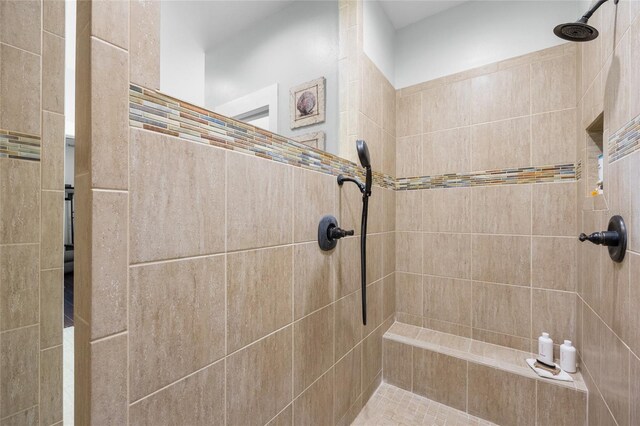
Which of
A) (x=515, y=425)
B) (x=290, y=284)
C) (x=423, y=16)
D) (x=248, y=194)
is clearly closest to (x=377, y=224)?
(x=290, y=284)

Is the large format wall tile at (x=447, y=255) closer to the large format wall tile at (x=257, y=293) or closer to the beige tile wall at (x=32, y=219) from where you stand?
the large format wall tile at (x=257, y=293)

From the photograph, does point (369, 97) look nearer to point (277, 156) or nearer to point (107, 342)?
point (277, 156)

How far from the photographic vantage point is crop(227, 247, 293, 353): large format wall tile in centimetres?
81

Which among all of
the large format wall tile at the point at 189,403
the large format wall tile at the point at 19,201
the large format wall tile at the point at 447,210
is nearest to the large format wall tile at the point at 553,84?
the large format wall tile at the point at 447,210

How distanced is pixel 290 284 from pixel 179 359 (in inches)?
16.5

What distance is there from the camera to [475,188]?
5.58ft

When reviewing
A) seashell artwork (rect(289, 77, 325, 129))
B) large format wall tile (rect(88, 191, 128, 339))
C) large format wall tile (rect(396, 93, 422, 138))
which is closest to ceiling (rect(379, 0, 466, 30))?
large format wall tile (rect(396, 93, 422, 138))

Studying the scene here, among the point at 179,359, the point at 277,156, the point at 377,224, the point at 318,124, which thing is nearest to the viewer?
the point at 179,359

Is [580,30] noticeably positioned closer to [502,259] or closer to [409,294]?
[502,259]

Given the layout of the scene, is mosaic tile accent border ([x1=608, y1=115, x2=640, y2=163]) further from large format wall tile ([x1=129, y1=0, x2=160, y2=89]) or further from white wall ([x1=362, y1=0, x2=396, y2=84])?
large format wall tile ([x1=129, y1=0, x2=160, y2=89])

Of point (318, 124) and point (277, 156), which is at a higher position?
point (318, 124)

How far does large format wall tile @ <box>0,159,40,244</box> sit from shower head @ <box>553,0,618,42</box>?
1646 mm

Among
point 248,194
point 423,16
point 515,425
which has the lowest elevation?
point 515,425

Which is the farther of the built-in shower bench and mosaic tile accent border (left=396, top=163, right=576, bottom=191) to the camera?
mosaic tile accent border (left=396, top=163, right=576, bottom=191)
